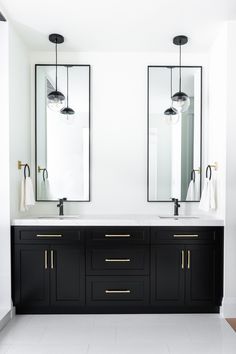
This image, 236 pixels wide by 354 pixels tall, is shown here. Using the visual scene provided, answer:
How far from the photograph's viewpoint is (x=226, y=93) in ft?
9.25

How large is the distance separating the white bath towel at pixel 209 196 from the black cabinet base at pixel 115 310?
3.30 feet

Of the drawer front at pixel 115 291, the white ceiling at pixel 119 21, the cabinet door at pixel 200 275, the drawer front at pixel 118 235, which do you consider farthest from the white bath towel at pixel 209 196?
the white ceiling at pixel 119 21

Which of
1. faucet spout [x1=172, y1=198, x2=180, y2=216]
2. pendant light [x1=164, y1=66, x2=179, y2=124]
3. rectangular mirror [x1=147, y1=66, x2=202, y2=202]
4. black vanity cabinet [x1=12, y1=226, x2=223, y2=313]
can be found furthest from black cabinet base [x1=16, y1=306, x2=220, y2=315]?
pendant light [x1=164, y1=66, x2=179, y2=124]

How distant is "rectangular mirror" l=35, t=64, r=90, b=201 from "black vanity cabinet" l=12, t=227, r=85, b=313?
0.61 metres

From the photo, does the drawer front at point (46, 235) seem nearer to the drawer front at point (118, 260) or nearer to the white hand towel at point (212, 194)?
the drawer front at point (118, 260)

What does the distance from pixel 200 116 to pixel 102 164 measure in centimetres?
127

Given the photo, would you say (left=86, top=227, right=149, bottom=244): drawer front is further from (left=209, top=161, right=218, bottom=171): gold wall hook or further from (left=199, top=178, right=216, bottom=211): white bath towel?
(left=209, top=161, right=218, bottom=171): gold wall hook

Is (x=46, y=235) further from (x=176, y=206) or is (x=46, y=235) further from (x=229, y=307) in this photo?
(x=229, y=307)

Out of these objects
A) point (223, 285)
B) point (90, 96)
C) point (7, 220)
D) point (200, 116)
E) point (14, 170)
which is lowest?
point (223, 285)

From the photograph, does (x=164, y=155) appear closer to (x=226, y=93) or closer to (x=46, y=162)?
(x=226, y=93)

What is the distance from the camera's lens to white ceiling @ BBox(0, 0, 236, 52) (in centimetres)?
250

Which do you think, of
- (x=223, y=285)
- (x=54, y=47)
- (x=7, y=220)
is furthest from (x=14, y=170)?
(x=223, y=285)

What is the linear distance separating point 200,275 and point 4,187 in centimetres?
210

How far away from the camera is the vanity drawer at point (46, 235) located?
286 cm
